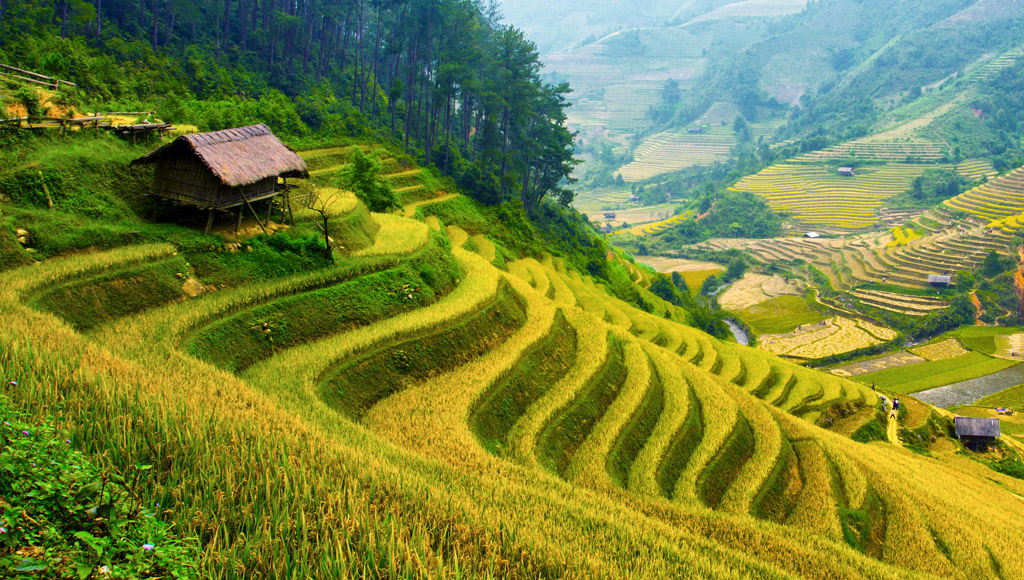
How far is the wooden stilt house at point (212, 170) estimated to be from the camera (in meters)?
11.1

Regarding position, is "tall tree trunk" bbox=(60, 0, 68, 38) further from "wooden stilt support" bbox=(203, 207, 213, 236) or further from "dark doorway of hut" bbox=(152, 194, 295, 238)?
"wooden stilt support" bbox=(203, 207, 213, 236)

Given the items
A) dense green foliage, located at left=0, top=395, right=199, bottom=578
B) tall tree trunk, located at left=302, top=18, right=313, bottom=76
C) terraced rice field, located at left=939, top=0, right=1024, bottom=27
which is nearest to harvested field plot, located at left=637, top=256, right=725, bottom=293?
tall tree trunk, located at left=302, top=18, right=313, bottom=76

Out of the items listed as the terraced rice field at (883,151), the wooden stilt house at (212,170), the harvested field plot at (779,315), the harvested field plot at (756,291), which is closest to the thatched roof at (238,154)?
the wooden stilt house at (212,170)

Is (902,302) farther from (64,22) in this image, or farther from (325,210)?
(64,22)

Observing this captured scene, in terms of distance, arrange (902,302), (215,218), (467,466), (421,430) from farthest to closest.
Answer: (902,302)
(215,218)
(421,430)
(467,466)

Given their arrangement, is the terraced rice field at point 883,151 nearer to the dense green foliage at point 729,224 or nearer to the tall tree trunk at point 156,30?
the dense green foliage at point 729,224

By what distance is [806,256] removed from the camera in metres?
58.3

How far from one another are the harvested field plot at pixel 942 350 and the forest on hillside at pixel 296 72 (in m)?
25.4

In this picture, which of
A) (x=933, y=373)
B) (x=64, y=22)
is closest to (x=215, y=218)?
(x=64, y=22)

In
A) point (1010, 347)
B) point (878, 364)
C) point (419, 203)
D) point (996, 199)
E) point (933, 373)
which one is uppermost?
point (996, 199)

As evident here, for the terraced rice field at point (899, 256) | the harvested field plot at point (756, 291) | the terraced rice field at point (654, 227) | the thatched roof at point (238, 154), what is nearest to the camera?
the thatched roof at point (238, 154)

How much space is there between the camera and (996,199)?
5791 centimetres

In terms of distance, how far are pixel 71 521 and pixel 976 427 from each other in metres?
25.3

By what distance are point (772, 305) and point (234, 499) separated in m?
49.5
